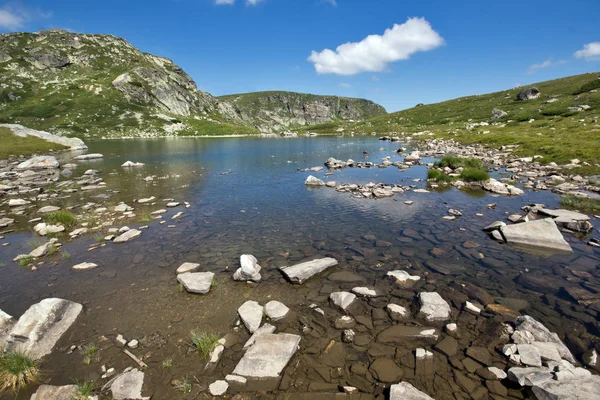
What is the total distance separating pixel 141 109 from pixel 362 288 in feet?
686

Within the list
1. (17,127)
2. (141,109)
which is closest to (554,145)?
(17,127)

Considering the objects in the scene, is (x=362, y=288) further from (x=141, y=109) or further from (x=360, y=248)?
(x=141, y=109)

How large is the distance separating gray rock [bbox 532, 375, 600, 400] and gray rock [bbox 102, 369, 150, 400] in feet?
28.7

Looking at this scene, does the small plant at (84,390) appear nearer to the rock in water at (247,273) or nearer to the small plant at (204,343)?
the small plant at (204,343)

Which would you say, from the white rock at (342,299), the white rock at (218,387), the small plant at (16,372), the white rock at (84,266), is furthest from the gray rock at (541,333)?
the white rock at (84,266)

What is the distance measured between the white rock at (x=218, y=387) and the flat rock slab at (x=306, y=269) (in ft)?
15.8

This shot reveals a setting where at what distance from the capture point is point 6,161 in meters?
47.3

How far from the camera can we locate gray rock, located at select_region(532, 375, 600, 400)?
5566 millimetres

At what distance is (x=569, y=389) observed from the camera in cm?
573

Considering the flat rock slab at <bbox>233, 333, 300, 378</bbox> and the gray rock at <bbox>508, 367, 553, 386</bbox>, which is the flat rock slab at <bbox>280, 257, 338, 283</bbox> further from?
the gray rock at <bbox>508, 367, 553, 386</bbox>

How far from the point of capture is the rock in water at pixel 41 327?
7.51m

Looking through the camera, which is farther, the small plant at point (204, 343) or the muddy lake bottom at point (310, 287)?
the small plant at point (204, 343)

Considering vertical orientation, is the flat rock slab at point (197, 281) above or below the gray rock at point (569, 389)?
below

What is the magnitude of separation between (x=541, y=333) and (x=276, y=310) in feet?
25.3
